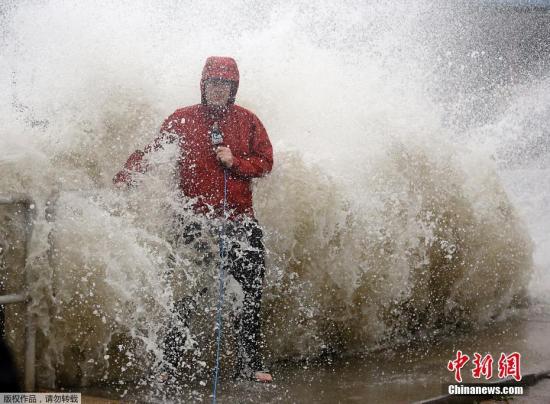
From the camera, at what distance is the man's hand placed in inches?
153

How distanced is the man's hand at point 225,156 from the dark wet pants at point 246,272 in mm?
372

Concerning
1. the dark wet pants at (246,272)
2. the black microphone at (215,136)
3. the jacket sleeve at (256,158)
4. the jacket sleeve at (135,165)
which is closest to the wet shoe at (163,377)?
the dark wet pants at (246,272)

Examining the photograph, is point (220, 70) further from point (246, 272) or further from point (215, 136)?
point (246, 272)

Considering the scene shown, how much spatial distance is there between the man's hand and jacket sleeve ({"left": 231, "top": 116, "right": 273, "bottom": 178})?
0.11ft

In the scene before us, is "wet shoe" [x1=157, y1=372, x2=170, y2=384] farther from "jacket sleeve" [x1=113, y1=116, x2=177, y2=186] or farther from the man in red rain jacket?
"jacket sleeve" [x1=113, y1=116, x2=177, y2=186]

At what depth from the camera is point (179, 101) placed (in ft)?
18.0

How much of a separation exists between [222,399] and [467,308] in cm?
321

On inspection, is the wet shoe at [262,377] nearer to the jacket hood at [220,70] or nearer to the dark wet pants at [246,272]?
the dark wet pants at [246,272]

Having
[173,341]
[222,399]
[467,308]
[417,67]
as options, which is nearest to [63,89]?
[173,341]

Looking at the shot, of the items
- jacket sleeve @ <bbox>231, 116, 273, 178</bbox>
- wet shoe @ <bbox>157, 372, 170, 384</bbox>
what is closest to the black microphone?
jacket sleeve @ <bbox>231, 116, 273, 178</bbox>

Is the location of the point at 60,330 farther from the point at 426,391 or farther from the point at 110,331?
the point at 426,391

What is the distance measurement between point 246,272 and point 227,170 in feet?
2.14

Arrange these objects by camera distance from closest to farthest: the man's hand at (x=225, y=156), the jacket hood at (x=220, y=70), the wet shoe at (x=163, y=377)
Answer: the wet shoe at (x=163, y=377) < the man's hand at (x=225, y=156) < the jacket hood at (x=220, y=70)

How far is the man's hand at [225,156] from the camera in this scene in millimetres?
3881
